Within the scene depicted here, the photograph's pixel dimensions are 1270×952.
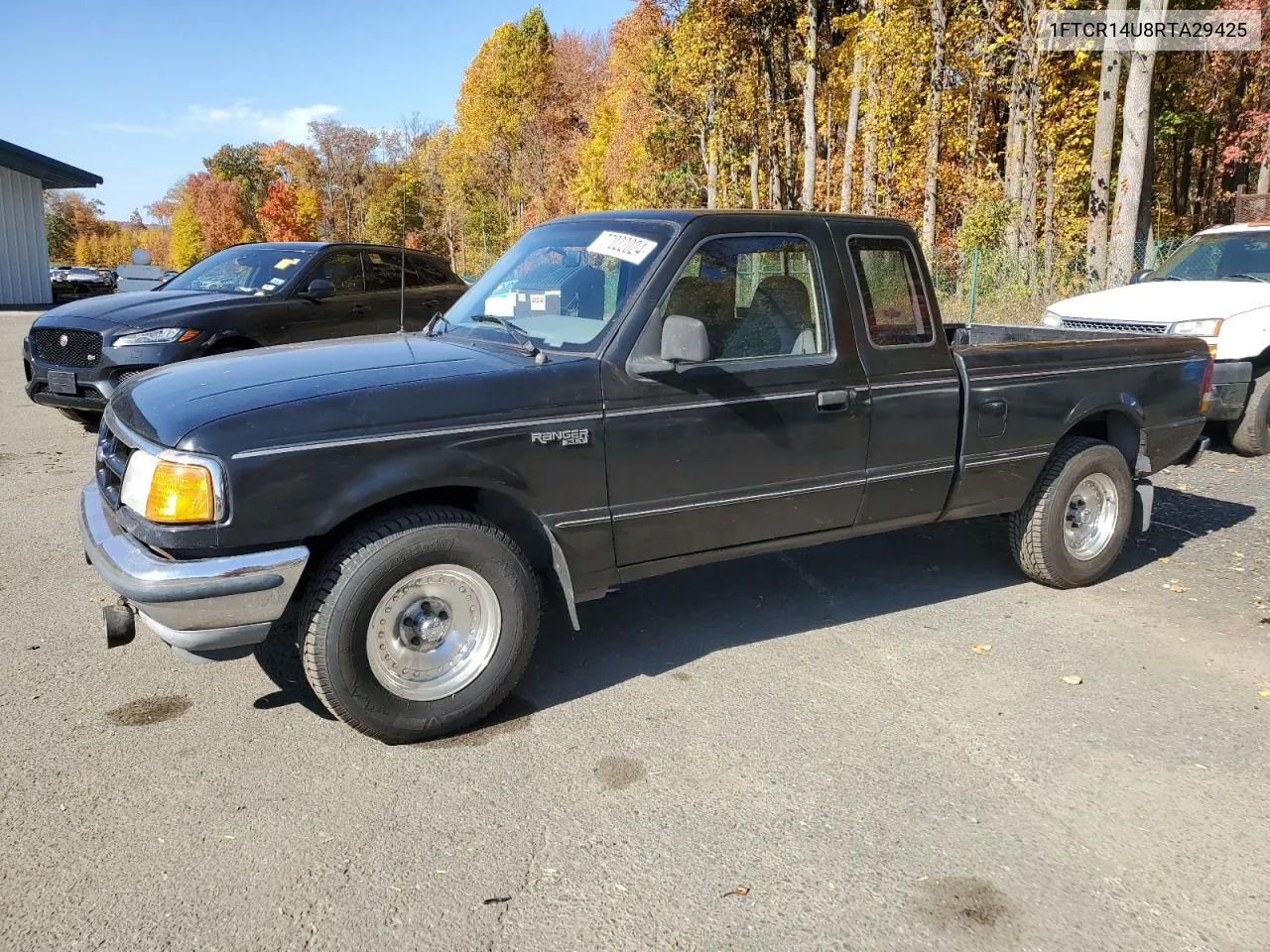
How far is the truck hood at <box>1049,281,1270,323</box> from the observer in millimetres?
8641

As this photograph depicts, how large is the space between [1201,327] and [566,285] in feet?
22.7

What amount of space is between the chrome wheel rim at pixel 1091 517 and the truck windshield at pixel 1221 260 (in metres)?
5.34

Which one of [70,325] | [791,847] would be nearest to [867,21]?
[70,325]

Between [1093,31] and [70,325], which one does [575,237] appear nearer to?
[70,325]

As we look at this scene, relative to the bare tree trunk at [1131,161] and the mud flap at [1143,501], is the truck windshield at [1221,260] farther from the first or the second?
the bare tree trunk at [1131,161]

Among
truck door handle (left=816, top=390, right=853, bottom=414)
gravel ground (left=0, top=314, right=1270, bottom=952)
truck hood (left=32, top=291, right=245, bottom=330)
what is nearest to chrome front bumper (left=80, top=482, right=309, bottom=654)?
gravel ground (left=0, top=314, right=1270, bottom=952)

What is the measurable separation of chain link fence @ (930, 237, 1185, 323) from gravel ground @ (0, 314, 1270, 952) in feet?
40.9

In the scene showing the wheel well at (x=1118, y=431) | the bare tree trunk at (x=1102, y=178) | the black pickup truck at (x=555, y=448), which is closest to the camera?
the black pickup truck at (x=555, y=448)

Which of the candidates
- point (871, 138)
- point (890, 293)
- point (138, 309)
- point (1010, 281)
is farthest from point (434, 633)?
point (871, 138)

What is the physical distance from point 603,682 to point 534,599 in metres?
0.62

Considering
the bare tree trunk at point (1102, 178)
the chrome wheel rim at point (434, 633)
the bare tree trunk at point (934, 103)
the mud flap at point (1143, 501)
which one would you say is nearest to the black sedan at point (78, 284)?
the bare tree trunk at point (934, 103)

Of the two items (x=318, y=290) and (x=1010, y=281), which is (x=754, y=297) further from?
(x=1010, y=281)

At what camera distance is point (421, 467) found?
3299 millimetres

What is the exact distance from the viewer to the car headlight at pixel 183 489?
9.95 ft
